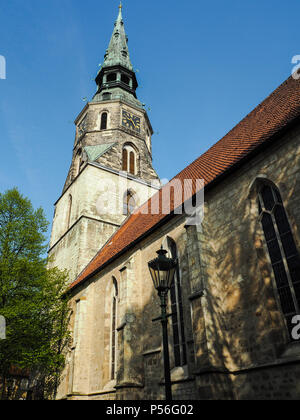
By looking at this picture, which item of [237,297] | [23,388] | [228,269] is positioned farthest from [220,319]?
[23,388]

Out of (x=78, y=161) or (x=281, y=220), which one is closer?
(x=281, y=220)

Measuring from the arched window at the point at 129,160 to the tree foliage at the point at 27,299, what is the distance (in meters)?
10.0

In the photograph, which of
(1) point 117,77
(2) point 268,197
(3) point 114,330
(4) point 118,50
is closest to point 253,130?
(2) point 268,197

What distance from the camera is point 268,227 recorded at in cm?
771

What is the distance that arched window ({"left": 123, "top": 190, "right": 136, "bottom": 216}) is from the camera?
20675 mm

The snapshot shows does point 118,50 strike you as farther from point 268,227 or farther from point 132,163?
point 268,227

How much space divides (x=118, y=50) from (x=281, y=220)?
28.7m

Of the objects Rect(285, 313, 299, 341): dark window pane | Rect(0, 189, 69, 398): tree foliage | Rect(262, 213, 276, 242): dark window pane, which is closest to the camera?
Rect(285, 313, 299, 341): dark window pane

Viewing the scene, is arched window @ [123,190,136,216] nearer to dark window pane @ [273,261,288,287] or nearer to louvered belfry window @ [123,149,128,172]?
louvered belfry window @ [123,149,128,172]

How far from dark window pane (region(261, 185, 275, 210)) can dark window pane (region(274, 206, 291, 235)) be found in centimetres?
21

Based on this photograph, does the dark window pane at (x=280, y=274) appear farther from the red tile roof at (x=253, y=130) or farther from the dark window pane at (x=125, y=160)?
the dark window pane at (x=125, y=160)

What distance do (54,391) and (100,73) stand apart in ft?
81.1

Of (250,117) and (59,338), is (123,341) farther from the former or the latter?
(250,117)

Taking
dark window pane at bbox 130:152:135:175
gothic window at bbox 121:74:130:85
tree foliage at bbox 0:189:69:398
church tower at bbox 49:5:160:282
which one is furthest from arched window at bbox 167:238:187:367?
gothic window at bbox 121:74:130:85
